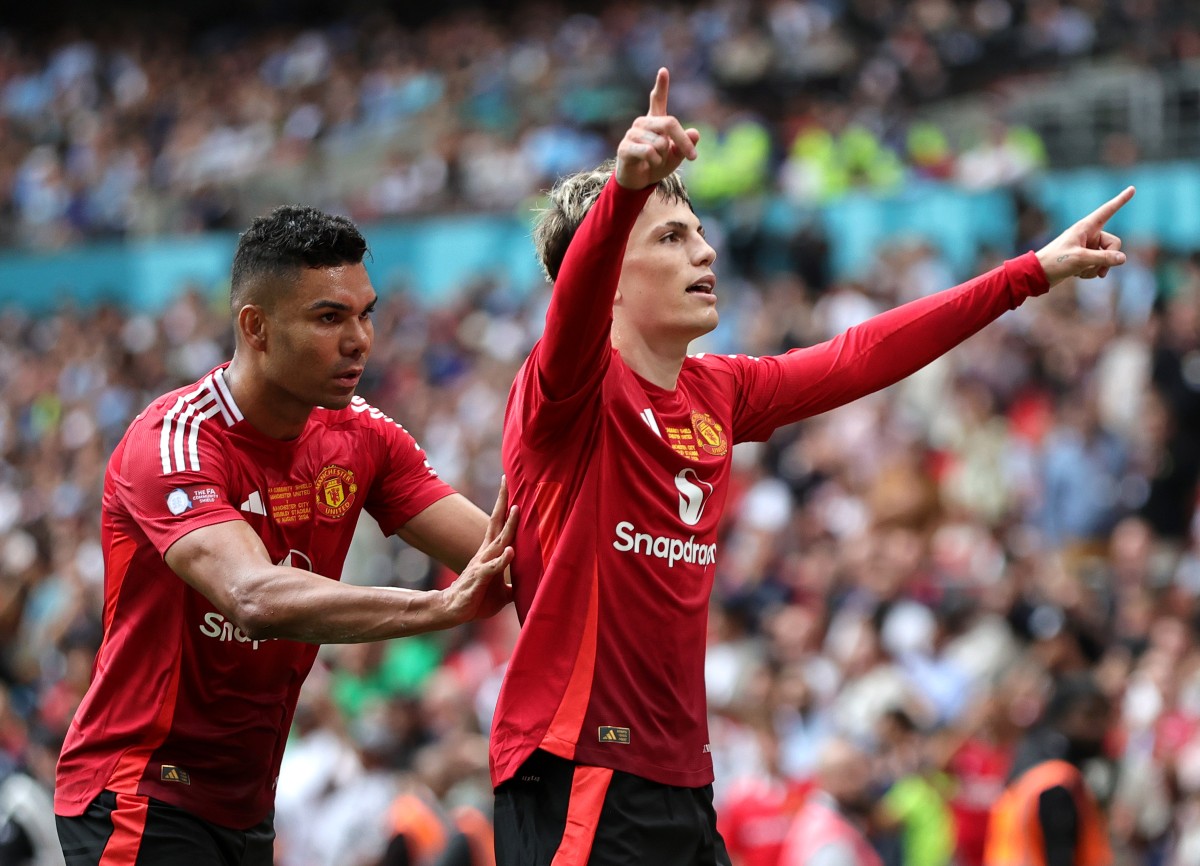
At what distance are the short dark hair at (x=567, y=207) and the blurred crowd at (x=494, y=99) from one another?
9012mm

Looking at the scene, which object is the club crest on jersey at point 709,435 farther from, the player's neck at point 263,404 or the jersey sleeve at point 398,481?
the player's neck at point 263,404

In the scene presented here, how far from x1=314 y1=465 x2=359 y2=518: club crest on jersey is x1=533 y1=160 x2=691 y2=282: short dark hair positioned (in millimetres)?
809

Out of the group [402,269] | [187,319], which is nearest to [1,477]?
[187,319]

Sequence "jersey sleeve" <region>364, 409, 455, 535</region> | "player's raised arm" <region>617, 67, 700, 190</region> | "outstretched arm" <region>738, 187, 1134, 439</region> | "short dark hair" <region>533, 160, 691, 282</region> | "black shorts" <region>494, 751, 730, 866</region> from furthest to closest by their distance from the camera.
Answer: "jersey sleeve" <region>364, 409, 455, 535</region> < "outstretched arm" <region>738, 187, 1134, 439</region> < "short dark hair" <region>533, 160, 691, 282</region> < "black shorts" <region>494, 751, 730, 866</region> < "player's raised arm" <region>617, 67, 700, 190</region>

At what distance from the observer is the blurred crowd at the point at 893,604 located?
25.7ft

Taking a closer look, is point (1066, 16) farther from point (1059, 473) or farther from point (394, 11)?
point (394, 11)

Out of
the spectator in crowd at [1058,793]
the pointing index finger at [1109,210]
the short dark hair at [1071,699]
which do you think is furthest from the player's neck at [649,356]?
the short dark hair at [1071,699]

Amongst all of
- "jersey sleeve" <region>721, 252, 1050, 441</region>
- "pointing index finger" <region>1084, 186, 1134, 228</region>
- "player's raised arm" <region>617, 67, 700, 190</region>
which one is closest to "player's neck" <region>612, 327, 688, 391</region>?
"jersey sleeve" <region>721, 252, 1050, 441</region>

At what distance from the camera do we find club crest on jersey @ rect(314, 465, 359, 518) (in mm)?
4656

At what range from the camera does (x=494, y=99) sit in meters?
19.1

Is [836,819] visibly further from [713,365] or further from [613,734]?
[613,734]

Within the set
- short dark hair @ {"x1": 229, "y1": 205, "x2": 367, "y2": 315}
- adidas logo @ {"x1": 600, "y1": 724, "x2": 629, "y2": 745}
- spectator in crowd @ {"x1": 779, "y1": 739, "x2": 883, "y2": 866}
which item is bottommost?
spectator in crowd @ {"x1": 779, "y1": 739, "x2": 883, "y2": 866}

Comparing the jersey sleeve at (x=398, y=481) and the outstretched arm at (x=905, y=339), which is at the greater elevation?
the outstretched arm at (x=905, y=339)

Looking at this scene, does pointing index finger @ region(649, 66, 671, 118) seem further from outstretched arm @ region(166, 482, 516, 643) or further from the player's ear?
the player's ear
